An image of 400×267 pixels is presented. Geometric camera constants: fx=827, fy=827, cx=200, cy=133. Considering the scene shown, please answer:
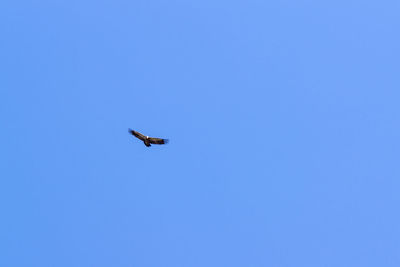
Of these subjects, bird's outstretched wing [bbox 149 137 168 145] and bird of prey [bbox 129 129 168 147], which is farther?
bird of prey [bbox 129 129 168 147]

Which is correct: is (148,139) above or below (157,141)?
above

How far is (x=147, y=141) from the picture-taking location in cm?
7850

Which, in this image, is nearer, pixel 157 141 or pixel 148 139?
pixel 157 141

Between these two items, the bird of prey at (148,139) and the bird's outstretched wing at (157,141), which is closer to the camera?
the bird's outstretched wing at (157,141)
